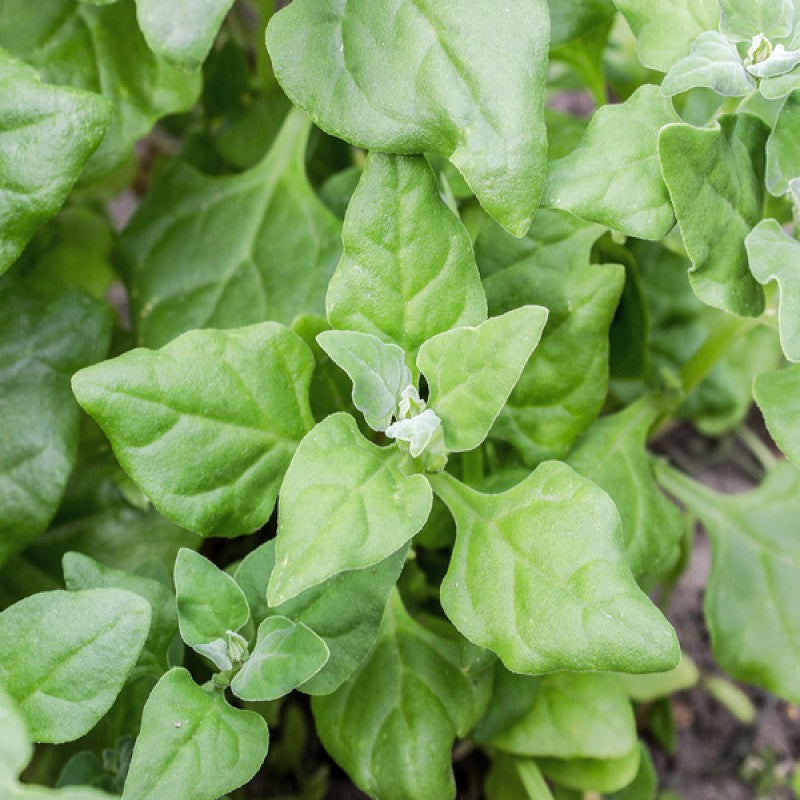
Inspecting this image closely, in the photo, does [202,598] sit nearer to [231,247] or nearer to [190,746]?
[190,746]

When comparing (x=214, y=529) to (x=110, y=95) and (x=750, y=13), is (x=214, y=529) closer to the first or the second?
(x=110, y=95)

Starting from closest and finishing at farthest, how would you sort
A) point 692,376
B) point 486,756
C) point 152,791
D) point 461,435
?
1. point 152,791
2. point 461,435
3. point 692,376
4. point 486,756

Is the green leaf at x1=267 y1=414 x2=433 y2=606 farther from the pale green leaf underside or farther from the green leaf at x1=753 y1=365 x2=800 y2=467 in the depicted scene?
the green leaf at x1=753 y1=365 x2=800 y2=467

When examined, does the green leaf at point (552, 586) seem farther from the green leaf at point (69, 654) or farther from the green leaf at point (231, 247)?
the green leaf at point (231, 247)

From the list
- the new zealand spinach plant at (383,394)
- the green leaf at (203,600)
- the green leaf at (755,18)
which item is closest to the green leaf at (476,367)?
Answer: the new zealand spinach plant at (383,394)

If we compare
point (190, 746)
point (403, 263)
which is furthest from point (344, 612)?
point (403, 263)

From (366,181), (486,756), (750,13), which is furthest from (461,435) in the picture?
(486,756)

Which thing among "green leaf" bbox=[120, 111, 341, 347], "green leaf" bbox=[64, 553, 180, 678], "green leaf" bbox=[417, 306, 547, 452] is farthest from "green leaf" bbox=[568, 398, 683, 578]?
"green leaf" bbox=[64, 553, 180, 678]
